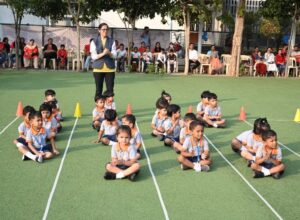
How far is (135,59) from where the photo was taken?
19.5 metres

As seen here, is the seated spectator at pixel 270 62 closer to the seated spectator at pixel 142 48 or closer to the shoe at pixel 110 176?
the seated spectator at pixel 142 48

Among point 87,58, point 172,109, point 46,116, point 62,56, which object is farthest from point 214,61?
point 46,116

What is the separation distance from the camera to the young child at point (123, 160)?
230 inches

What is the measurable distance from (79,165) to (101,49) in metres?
3.49

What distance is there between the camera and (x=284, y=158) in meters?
7.15

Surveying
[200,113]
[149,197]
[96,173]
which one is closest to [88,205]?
[149,197]

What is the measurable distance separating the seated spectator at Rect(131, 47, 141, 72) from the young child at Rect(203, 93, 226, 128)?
10.5 metres

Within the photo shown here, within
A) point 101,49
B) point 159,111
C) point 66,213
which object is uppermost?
point 101,49

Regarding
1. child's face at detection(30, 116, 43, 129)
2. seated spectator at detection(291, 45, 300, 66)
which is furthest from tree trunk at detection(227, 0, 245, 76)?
child's face at detection(30, 116, 43, 129)

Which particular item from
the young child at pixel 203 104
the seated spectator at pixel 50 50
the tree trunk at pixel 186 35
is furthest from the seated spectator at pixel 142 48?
the young child at pixel 203 104

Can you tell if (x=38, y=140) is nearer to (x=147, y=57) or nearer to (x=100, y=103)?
(x=100, y=103)

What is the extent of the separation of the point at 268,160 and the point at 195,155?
972 mm

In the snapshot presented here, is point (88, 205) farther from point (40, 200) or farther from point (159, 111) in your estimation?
point (159, 111)

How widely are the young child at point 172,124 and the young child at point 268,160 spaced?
1.77 meters
